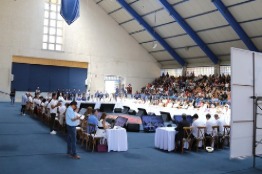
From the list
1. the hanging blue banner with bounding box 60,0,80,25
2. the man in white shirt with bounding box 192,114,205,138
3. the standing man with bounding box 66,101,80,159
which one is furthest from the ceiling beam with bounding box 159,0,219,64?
the standing man with bounding box 66,101,80,159

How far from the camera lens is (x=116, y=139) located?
8891 millimetres

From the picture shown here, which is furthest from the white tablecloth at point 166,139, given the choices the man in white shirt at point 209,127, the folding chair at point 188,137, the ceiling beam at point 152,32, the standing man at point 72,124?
the ceiling beam at point 152,32

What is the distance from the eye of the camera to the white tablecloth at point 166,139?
9203 millimetres

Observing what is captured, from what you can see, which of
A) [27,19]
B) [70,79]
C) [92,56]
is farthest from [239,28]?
[27,19]

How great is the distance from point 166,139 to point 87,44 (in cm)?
2169

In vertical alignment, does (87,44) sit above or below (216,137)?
above

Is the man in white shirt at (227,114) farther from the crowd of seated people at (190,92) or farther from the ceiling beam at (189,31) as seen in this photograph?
the ceiling beam at (189,31)

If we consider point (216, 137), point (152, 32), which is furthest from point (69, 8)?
point (152, 32)

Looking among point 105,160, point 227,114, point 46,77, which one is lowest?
point 105,160

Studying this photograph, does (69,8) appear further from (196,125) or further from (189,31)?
(189,31)

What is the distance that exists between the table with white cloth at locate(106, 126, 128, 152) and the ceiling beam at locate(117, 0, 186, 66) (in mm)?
19303

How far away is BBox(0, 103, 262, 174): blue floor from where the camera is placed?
669 cm

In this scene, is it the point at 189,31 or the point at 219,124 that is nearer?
the point at 219,124

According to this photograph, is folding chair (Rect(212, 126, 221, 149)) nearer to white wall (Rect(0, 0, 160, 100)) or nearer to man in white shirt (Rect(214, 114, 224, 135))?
man in white shirt (Rect(214, 114, 224, 135))
